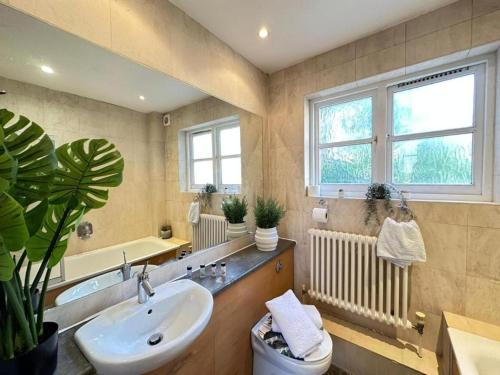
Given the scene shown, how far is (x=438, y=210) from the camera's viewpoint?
1396mm

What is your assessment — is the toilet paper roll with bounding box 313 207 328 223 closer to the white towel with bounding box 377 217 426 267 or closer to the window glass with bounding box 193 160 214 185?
the white towel with bounding box 377 217 426 267

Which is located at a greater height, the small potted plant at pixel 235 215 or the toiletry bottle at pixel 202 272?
the small potted plant at pixel 235 215

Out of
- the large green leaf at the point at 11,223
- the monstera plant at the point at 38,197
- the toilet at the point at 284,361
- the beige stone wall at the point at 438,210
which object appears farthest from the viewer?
the beige stone wall at the point at 438,210

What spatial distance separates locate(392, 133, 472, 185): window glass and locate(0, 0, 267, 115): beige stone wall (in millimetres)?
1312

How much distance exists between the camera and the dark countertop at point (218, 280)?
0.68 m

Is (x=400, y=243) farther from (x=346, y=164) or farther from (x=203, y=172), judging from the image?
(x=203, y=172)

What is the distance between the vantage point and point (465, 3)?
126 centimetres

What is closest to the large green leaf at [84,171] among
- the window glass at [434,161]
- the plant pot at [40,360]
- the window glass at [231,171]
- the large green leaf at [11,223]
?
the large green leaf at [11,223]

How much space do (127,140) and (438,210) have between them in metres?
2.00

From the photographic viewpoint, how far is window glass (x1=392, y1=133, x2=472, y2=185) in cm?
141

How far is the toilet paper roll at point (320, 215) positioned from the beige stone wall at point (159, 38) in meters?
1.07

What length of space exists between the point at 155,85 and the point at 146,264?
1042 mm

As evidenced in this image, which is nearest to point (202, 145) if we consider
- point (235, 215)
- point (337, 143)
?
point (235, 215)

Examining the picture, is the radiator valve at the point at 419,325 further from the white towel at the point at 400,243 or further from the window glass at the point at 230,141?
the window glass at the point at 230,141
